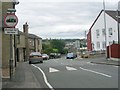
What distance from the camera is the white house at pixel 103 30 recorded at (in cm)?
6354

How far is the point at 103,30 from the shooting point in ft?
223

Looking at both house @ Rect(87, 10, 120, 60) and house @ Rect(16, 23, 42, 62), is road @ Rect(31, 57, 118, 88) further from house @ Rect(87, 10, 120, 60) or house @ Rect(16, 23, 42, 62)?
house @ Rect(16, 23, 42, 62)

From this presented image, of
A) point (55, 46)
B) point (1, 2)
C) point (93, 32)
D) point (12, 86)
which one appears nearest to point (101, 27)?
point (93, 32)

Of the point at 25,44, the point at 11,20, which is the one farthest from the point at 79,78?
the point at 25,44

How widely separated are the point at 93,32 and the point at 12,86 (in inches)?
2336

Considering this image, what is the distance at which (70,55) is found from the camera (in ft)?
237

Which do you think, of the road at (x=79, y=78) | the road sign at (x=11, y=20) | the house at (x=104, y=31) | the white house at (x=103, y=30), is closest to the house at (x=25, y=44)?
the house at (x=104, y=31)

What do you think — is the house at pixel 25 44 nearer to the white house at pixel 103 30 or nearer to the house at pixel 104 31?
the house at pixel 104 31

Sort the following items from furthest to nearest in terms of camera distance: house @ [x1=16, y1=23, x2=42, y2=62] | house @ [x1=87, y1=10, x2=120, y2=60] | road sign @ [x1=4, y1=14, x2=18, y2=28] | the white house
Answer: house @ [x1=16, y1=23, x2=42, y2=62] → the white house → house @ [x1=87, y1=10, x2=120, y2=60] → road sign @ [x1=4, y1=14, x2=18, y2=28]

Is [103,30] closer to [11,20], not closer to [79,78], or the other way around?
[79,78]

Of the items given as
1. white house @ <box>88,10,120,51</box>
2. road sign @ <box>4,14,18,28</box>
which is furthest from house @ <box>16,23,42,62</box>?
road sign @ <box>4,14,18,28</box>

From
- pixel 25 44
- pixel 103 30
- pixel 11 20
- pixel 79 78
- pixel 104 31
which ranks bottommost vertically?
pixel 79 78

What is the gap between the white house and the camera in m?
63.5

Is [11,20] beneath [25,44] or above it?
above
